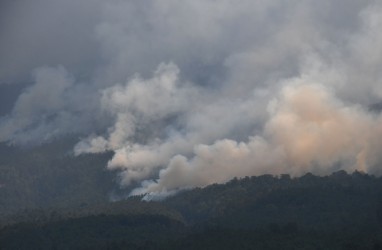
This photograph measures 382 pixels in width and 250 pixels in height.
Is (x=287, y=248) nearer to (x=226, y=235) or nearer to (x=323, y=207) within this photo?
(x=226, y=235)

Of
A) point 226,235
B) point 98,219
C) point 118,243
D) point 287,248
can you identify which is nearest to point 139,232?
point 98,219

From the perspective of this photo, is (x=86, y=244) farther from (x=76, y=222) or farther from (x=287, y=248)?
(x=287, y=248)

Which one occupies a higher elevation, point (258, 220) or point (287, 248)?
point (258, 220)

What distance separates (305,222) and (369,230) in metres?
29.9

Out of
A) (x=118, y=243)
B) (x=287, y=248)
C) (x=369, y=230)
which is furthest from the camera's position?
(x=118, y=243)

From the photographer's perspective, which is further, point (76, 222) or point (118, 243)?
point (76, 222)

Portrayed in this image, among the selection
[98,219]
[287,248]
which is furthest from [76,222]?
[287,248]

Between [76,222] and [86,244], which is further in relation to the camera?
[76,222]

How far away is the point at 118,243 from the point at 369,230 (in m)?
59.3

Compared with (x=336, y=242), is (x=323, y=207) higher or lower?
higher

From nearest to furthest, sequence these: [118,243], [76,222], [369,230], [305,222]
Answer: [369,230] < [118,243] < [305,222] < [76,222]

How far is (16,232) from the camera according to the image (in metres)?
189

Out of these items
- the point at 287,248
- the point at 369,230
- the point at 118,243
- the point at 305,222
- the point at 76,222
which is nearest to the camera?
the point at 287,248

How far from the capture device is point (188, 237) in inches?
6240
